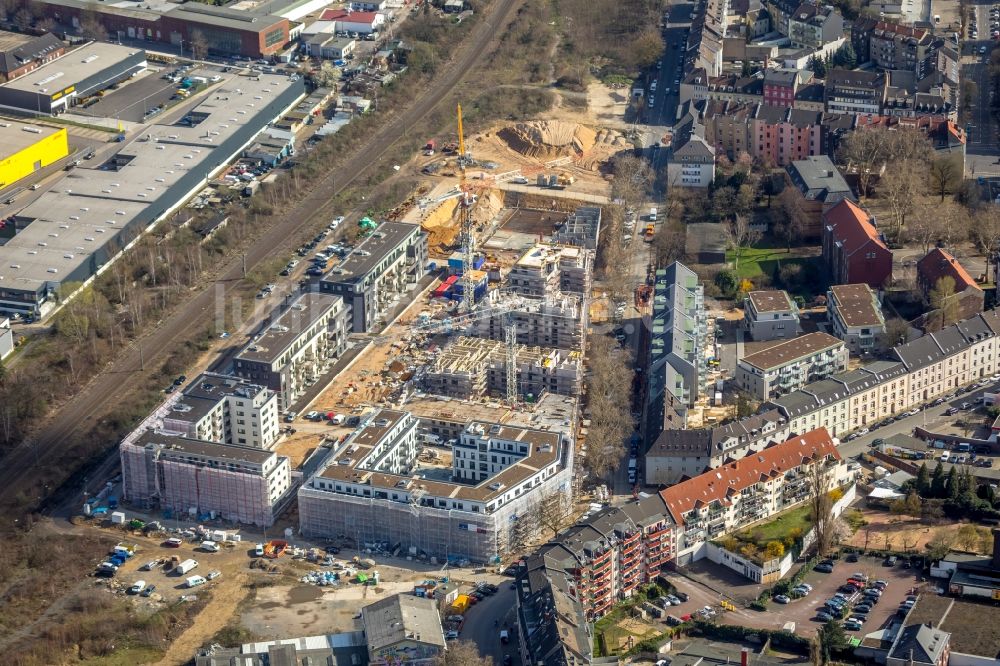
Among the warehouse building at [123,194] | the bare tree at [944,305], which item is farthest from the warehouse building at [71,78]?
the bare tree at [944,305]

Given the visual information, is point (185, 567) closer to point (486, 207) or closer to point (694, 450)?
point (694, 450)

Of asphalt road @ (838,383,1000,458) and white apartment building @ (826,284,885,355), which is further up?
white apartment building @ (826,284,885,355)

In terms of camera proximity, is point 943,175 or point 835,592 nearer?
point 835,592

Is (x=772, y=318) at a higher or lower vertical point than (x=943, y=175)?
lower

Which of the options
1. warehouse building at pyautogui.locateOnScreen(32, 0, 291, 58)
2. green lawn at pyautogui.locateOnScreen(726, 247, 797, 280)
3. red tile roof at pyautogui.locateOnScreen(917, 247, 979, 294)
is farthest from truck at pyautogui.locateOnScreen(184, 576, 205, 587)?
warehouse building at pyautogui.locateOnScreen(32, 0, 291, 58)

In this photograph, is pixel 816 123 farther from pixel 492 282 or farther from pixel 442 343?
pixel 442 343

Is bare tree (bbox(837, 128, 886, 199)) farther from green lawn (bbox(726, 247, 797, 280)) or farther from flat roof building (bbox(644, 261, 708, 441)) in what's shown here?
flat roof building (bbox(644, 261, 708, 441))

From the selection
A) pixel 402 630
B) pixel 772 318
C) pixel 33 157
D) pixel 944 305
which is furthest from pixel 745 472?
pixel 33 157

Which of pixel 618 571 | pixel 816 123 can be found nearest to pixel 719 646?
pixel 618 571
